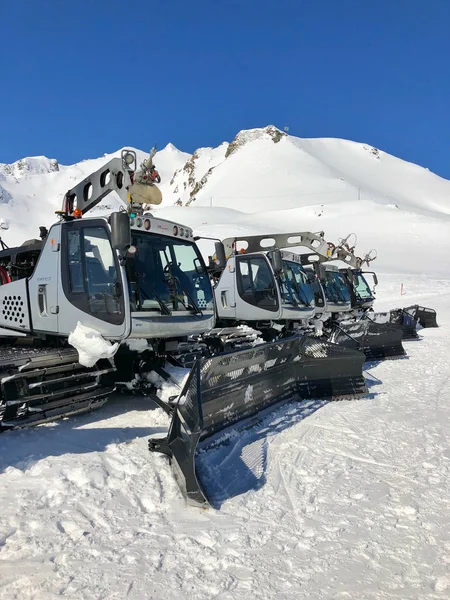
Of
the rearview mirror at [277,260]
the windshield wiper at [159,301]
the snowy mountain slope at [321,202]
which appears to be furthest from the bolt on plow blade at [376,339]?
the snowy mountain slope at [321,202]

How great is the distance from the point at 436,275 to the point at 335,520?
38.6 metres

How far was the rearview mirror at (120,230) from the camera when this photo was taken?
521 centimetres

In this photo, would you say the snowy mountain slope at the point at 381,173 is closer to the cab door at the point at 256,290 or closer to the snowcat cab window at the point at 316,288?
the snowcat cab window at the point at 316,288

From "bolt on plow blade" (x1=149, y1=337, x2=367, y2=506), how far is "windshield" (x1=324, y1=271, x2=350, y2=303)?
762 cm

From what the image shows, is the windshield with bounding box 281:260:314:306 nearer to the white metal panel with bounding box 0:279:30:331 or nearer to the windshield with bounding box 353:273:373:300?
the windshield with bounding box 353:273:373:300

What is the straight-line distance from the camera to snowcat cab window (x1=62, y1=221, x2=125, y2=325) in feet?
18.9

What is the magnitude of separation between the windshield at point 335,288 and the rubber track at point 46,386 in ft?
32.2

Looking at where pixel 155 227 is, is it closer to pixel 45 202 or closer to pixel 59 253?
pixel 59 253

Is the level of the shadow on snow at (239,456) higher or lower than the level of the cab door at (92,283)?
lower

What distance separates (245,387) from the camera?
220 inches

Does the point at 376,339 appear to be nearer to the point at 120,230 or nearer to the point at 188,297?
the point at 188,297

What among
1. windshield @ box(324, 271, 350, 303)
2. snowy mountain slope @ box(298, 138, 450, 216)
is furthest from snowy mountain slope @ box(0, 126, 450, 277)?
windshield @ box(324, 271, 350, 303)

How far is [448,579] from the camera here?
2.78 metres

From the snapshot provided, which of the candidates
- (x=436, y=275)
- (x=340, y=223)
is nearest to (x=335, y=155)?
→ (x=340, y=223)
